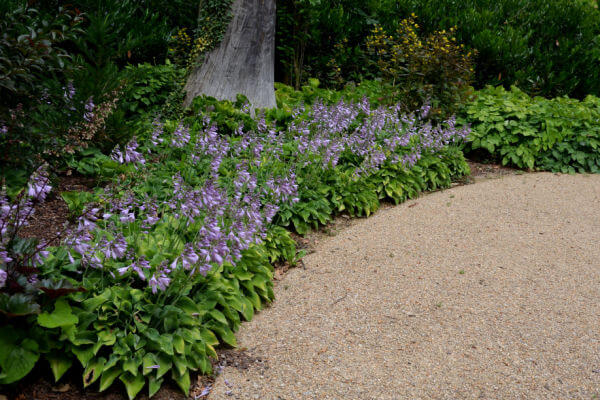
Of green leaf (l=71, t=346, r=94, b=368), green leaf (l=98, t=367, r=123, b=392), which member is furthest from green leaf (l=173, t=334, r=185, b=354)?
green leaf (l=71, t=346, r=94, b=368)

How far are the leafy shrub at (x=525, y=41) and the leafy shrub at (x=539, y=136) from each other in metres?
1.86

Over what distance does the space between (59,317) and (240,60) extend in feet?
14.8

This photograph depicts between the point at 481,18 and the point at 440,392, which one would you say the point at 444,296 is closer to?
the point at 440,392

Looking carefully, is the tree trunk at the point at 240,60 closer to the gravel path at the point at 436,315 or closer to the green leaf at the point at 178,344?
the gravel path at the point at 436,315

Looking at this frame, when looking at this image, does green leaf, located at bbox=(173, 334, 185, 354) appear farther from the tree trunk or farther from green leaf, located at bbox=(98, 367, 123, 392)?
the tree trunk

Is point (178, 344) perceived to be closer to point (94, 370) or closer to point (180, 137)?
point (94, 370)

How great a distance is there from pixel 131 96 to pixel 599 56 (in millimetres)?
8163

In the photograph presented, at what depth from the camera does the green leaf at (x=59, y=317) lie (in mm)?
2373

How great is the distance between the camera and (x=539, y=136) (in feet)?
22.6

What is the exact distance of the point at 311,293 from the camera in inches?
151

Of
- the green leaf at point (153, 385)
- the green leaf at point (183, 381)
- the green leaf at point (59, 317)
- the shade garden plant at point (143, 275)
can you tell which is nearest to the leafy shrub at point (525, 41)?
the shade garden plant at point (143, 275)

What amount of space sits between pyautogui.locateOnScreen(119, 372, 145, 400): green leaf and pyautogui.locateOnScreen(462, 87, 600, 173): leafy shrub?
563 centimetres

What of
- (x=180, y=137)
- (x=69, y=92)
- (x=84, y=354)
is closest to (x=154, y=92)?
(x=69, y=92)

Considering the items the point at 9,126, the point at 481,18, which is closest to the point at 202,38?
the point at 9,126
